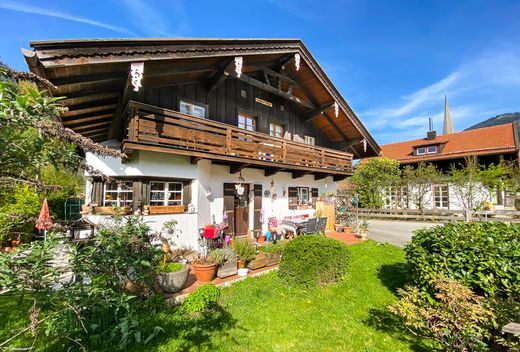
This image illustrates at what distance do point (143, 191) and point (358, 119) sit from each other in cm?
1145

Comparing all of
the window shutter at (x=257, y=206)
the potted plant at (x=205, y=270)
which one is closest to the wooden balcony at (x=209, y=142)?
the window shutter at (x=257, y=206)

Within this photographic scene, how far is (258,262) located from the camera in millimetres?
6793

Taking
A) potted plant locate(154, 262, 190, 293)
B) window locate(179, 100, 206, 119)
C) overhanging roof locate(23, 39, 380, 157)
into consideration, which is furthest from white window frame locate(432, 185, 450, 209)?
potted plant locate(154, 262, 190, 293)

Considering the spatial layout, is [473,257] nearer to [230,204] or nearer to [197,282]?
[197,282]

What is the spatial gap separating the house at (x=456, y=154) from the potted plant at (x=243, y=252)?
1981 cm

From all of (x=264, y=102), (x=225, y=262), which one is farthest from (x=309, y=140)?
(x=225, y=262)

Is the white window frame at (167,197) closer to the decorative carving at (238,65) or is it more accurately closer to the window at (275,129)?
the decorative carving at (238,65)

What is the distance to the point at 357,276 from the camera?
6.70 metres

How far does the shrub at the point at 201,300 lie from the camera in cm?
454

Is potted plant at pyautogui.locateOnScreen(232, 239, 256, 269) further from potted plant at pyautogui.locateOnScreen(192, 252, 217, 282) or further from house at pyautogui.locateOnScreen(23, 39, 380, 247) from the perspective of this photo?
house at pyautogui.locateOnScreen(23, 39, 380, 247)

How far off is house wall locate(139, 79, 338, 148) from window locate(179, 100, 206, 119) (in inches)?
7.4

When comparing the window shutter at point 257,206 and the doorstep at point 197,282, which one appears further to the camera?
the window shutter at point 257,206

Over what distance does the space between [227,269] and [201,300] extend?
163 cm

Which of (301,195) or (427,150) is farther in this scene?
(427,150)
